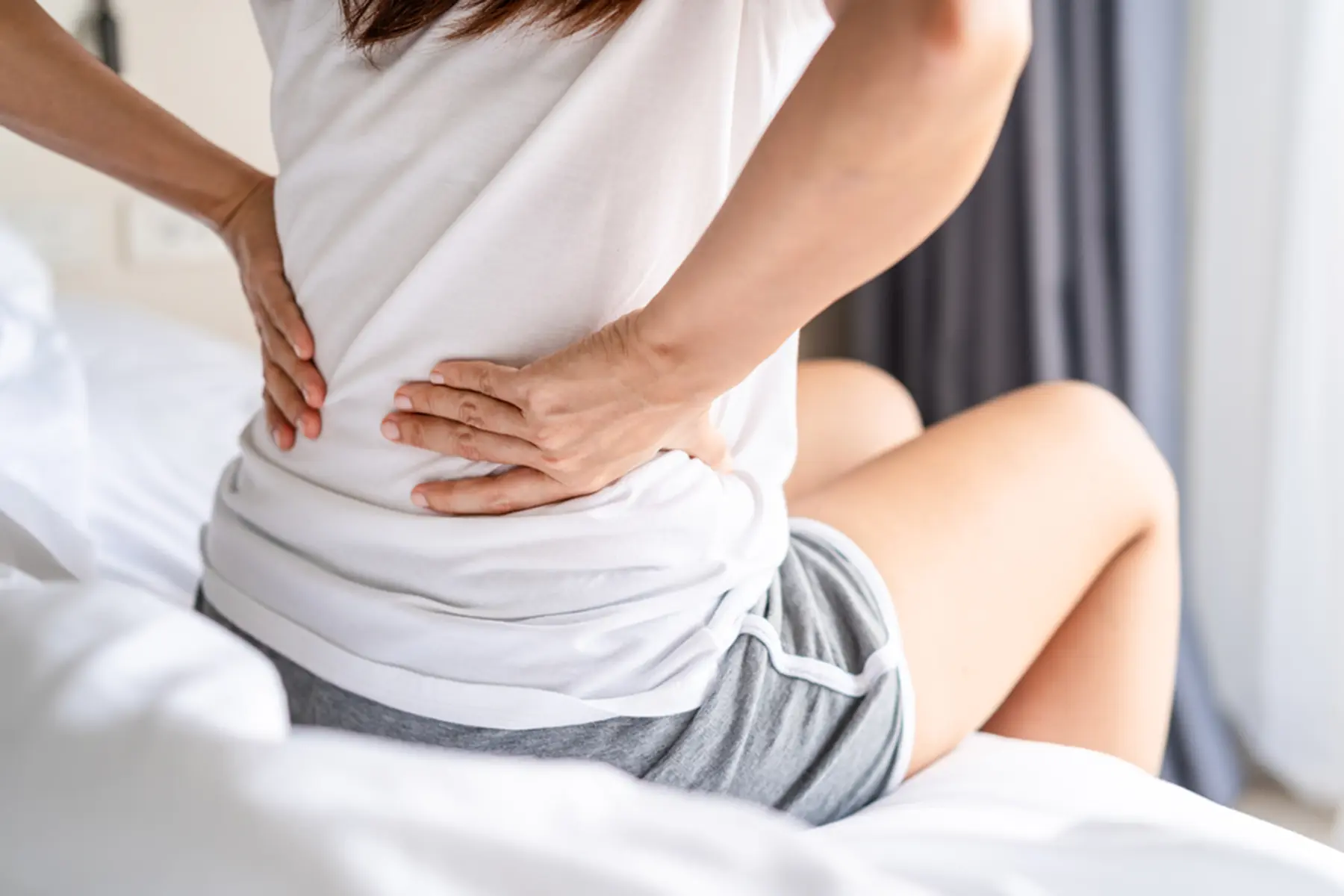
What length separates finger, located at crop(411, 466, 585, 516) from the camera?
2.16ft

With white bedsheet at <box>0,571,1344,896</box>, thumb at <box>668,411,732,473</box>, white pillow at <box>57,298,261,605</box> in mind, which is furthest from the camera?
white pillow at <box>57,298,261,605</box>

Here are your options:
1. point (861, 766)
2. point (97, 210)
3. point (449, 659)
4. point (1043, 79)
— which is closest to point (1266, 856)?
point (861, 766)

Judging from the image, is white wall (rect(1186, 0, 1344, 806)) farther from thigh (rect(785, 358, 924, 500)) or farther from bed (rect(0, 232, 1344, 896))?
bed (rect(0, 232, 1344, 896))

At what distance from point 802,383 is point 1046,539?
17.4 inches

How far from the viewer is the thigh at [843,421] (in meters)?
1.17

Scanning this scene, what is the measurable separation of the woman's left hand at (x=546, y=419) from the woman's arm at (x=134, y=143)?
0.54ft

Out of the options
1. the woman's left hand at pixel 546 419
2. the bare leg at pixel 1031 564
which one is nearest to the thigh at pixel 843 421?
the bare leg at pixel 1031 564

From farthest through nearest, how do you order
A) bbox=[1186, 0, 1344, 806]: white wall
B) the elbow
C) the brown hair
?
1. bbox=[1186, 0, 1344, 806]: white wall
2. the brown hair
3. the elbow

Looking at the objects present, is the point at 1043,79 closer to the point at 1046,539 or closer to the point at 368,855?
the point at 1046,539

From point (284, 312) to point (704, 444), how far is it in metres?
0.30

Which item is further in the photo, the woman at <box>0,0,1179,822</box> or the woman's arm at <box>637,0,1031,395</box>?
the woman at <box>0,0,1179,822</box>

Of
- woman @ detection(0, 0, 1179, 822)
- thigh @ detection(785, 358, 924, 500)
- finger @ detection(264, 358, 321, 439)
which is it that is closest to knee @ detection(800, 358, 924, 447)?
thigh @ detection(785, 358, 924, 500)

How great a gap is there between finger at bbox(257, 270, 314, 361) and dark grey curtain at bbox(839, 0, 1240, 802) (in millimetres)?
1332

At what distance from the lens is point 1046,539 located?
88 cm
